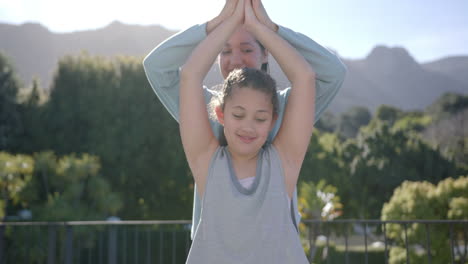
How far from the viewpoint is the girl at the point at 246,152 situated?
3.50ft

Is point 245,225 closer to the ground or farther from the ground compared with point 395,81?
closer to the ground

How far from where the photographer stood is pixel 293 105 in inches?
46.6

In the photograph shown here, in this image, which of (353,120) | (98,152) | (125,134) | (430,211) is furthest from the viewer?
(353,120)

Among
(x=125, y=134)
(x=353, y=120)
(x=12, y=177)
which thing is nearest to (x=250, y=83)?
(x=12, y=177)

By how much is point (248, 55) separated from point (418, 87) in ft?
332

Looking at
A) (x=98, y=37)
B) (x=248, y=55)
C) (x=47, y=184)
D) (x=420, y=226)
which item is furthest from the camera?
(x=98, y=37)

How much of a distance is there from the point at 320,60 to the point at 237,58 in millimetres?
287

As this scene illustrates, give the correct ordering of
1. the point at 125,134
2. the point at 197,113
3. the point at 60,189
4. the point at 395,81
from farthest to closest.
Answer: the point at 395,81 < the point at 125,134 < the point at 60,189 < the point at 197,113

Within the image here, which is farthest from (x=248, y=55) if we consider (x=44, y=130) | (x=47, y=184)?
(x=44, y=130)

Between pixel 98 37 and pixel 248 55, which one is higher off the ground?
pixel 98 37

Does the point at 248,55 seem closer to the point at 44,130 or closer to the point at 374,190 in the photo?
the point at 44,130

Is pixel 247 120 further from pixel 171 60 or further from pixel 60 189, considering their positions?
pixel 60 189

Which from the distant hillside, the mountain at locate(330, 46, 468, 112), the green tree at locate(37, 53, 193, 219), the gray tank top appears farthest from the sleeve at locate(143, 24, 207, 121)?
the mountain at locate(330, 46, 468, 112)

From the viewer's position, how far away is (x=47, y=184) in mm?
11758
